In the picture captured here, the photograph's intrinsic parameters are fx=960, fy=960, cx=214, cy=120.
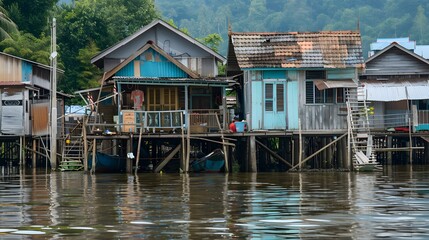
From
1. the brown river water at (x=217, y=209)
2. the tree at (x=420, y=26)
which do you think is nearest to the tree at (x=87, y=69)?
the brown river water at (x=217, y=209)

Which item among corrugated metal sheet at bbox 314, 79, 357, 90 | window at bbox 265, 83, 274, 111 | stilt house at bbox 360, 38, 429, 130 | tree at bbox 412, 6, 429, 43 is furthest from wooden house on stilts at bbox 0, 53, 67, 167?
tree at bbox 412, 6, 429, 43

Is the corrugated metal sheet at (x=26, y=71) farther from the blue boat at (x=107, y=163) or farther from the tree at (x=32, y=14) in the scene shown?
the tree at (x=32, y=14)

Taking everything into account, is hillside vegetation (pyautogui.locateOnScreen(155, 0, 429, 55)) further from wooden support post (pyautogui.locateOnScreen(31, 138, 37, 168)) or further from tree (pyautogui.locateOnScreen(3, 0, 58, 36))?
wooden support post (pyautogui.locateOnScreen(31, 138, 37, 168))

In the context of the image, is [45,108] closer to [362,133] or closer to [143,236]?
[362,133]

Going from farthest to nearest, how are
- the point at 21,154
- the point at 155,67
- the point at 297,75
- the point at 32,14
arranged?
the point at 32,14, the point at 21,154, the point at 155,67, the point at 297,75

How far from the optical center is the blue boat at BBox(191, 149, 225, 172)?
36.2 meters

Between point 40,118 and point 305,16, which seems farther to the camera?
point 305,16

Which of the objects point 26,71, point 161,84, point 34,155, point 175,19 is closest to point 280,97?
point 161,84

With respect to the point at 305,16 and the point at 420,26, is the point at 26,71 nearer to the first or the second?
the point at 420,26

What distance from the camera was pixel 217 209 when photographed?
18.2 m

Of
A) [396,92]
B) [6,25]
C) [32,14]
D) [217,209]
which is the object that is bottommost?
[217,209]

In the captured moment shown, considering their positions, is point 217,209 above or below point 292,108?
below

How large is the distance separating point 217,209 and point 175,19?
108643 mm

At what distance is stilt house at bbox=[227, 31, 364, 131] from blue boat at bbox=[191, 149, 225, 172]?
5.94ft
